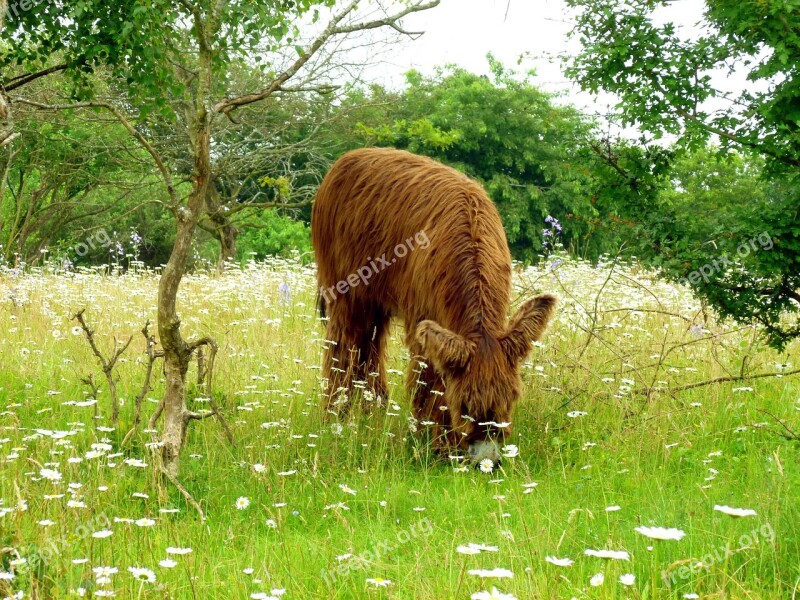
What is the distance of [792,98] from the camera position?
148 inches

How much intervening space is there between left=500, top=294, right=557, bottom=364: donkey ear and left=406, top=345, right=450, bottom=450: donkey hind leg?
1.77 ft

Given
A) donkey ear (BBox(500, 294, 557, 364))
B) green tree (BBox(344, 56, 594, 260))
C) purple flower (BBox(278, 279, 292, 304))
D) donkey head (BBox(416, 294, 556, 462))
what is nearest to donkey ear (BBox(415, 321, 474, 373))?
donkey head (BBox(416, 294, 556, 462))

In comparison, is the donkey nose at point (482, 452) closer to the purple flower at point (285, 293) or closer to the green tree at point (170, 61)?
the green tree at point (170, 61)

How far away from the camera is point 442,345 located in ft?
16.1

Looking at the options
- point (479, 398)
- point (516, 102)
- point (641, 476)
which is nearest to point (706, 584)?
point (641, 476)

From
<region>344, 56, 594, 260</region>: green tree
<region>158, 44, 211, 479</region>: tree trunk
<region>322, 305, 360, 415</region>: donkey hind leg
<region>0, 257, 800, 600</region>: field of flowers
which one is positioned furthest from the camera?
<region>344, 56, 594, 260</region>: green tree

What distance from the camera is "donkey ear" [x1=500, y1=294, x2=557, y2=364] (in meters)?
Result: 5.22

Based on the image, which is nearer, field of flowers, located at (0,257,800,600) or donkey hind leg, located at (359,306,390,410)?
field of flowers, located at (0,257,800,600)

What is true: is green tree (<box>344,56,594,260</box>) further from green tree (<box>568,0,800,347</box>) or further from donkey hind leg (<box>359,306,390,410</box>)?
green tree (<box>568,0,800,347</box>)

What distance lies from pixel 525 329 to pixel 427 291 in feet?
2.68

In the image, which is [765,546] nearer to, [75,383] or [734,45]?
[734,45]

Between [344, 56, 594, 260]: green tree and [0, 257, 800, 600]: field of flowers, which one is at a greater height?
[344, 56, 594, 260]: green tree

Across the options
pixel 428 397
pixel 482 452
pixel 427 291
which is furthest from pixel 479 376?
pixel 427 291

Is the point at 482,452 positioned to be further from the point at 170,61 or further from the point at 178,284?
the point at 170,61
